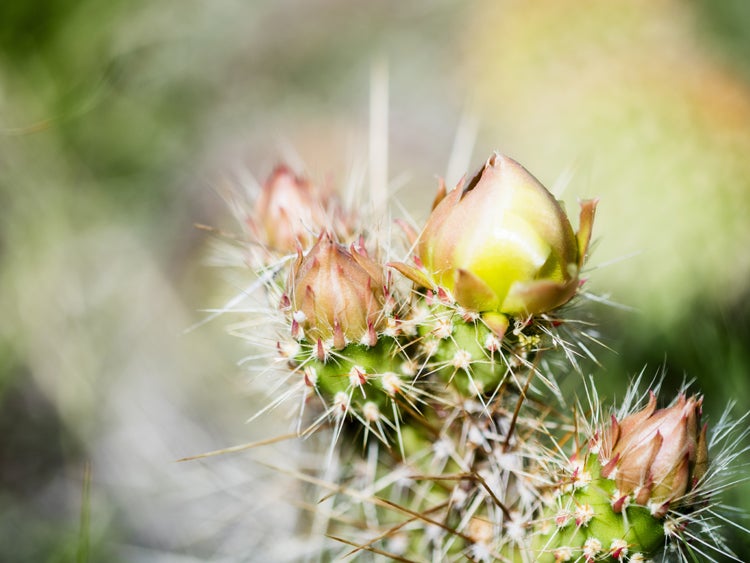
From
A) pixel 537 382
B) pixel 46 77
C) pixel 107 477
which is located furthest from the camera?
pixel 46 77

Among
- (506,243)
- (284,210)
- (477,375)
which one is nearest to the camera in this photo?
(506,243)

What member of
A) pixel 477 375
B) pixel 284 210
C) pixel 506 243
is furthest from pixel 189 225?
pixel 506 243

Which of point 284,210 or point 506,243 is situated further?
point 284,210

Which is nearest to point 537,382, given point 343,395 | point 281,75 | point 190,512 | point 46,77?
point 343,395

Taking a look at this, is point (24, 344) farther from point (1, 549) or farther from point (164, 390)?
point (1, 549)

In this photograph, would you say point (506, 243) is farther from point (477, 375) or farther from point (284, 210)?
point (284, 210)

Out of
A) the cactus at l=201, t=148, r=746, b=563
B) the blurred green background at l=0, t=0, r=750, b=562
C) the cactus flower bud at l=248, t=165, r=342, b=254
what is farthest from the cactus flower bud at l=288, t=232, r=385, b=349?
the blurred green background at l=0, t=0, r=750, b=562

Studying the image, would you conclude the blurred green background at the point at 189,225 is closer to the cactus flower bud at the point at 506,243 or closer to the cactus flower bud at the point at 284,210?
the cactus flower bud at the point at 284,210

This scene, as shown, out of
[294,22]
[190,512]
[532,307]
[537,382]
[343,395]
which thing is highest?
[294,22]
